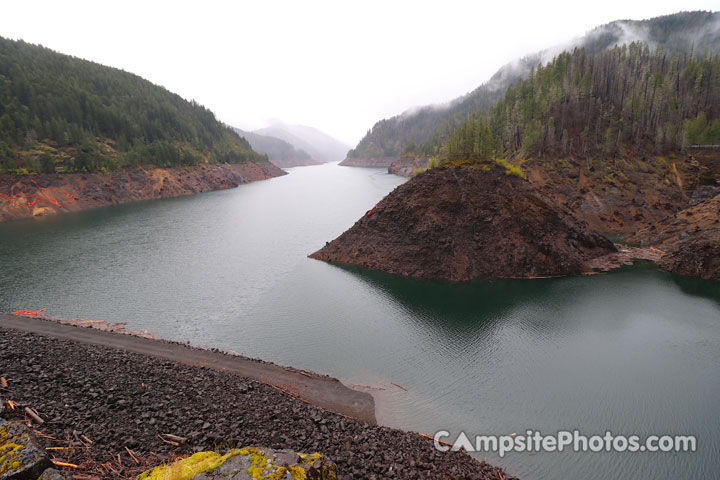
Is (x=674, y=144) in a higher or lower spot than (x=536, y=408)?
higher

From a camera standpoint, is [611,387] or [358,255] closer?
[611,387]

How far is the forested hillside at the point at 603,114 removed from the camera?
63.7m

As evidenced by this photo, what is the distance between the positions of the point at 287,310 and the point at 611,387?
26365 millimetres

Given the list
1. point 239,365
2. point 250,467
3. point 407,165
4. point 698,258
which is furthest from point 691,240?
point 407,165

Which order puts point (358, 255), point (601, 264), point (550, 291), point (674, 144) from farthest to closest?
1. point (674, 144)
2. point (358, 255)
3. point (601, 264)
4. point (550, 291)

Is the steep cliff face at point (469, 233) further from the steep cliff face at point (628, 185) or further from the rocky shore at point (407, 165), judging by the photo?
the rocky shore at point (407, 165)

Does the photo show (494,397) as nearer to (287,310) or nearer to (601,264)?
(287,310)

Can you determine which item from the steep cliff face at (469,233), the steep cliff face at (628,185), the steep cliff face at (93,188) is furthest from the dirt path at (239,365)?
the steep cliff face at (93,188)

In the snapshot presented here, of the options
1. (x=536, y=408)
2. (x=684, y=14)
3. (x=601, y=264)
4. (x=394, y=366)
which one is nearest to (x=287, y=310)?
(x=394, y=366)

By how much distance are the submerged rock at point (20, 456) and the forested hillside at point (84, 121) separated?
102287 millimetres

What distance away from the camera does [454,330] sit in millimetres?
28641

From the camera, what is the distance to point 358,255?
44.6m

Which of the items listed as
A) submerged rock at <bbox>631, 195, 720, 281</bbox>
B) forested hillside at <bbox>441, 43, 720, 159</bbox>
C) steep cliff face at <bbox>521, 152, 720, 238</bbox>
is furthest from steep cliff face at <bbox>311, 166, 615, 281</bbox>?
steep cliff face at <bbox>521, 152, 720, 238</bbox>

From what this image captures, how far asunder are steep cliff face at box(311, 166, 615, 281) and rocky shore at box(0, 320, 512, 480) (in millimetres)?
25539
